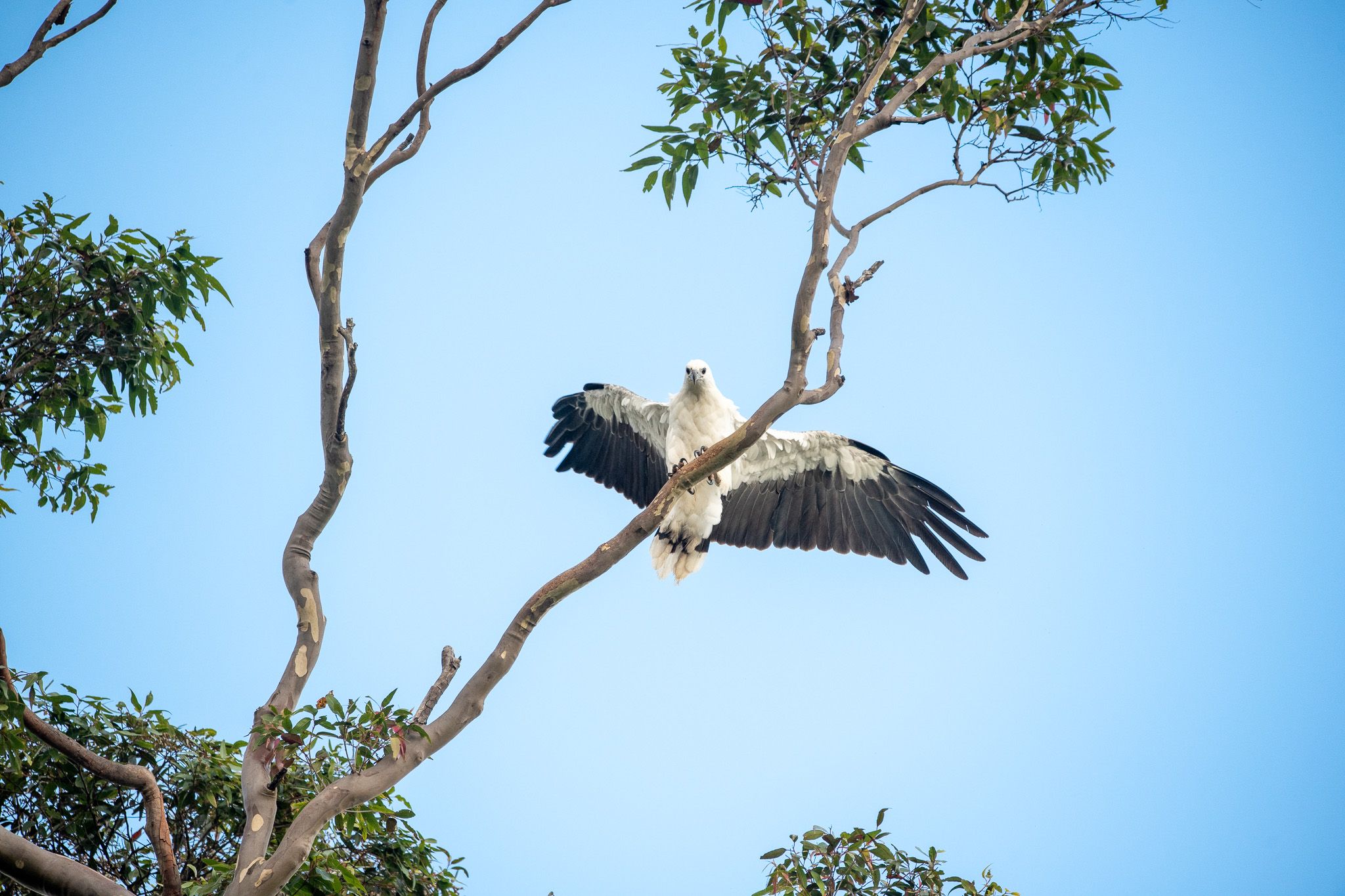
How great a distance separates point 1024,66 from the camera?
249 inches

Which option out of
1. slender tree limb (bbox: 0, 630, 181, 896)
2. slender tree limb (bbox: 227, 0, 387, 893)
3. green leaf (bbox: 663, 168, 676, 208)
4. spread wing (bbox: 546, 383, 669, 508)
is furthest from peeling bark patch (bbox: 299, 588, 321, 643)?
spread wing (bbox: 546, 383, 669, 508)

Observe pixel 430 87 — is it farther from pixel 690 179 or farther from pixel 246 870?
pixel 246 870

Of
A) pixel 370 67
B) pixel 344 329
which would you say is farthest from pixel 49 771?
pixel 370 67

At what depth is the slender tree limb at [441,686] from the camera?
4499 mm

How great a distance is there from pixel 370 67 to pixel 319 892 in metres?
3.52

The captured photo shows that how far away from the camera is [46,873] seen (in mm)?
4090

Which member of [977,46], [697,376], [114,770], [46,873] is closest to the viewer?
[46,873]

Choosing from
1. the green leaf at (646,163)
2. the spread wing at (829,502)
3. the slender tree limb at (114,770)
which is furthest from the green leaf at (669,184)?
the slender tree limb at (114,770)

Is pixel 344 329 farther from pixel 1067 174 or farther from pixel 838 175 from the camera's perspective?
pixel 1067 174

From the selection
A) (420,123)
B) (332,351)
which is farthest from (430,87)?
(332,351)

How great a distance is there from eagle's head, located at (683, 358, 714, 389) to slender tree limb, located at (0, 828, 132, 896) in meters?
4.85

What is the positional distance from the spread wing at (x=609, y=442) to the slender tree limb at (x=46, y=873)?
5.16 metres

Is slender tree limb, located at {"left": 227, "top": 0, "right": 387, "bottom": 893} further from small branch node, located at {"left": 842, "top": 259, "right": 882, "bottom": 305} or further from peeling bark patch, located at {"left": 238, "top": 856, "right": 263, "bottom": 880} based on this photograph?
small branch node, located at {"left": 842, "top": 259, "right": 882, "bottom": 305}

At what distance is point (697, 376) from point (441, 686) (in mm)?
3783
